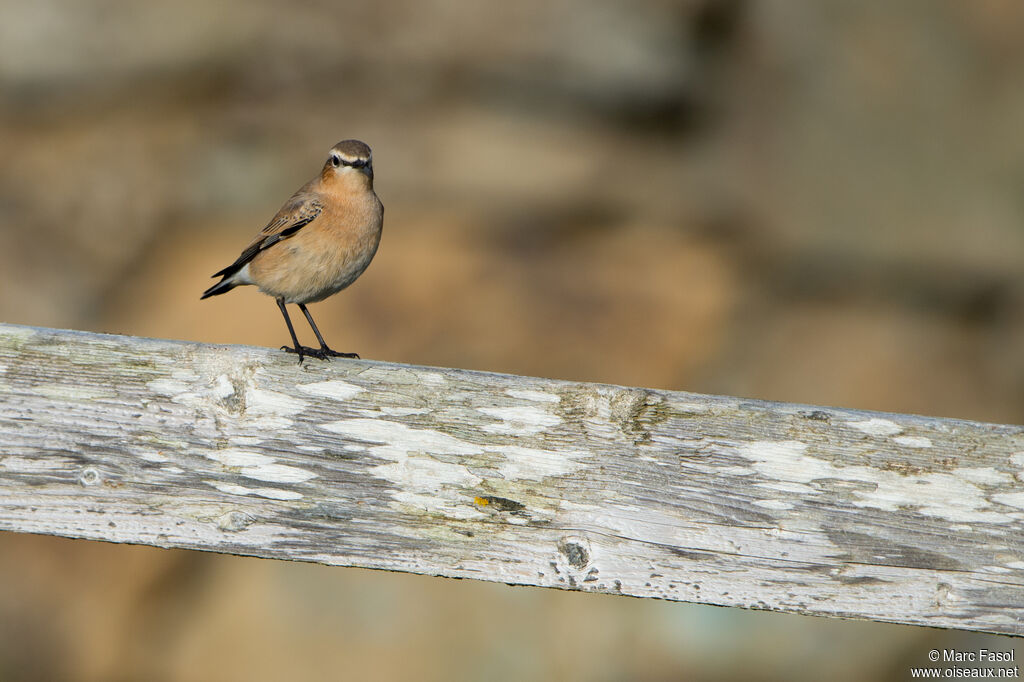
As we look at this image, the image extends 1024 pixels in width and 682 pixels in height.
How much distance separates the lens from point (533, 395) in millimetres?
2557

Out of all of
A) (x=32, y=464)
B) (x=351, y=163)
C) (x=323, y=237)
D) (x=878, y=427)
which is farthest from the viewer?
(x=351, y=163)

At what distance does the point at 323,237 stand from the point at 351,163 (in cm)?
41

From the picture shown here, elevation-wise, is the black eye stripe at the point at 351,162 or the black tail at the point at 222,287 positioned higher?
Result: the black eye stripe at the point at 351,162

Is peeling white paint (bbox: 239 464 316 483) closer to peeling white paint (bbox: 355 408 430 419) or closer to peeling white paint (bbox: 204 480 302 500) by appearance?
peeling white paint (bbox: 204 480 302 500)

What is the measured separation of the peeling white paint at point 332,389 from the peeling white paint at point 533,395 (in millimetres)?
399

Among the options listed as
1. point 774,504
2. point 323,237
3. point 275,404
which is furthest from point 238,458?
point 323,237

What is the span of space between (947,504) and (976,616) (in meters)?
0.29

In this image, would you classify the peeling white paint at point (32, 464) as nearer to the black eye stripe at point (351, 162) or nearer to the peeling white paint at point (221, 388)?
the peeling white paint at point (221, 388)

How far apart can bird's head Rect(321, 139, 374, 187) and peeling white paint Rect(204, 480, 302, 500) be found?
8.42 feet

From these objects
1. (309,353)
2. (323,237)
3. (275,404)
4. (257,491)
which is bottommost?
(257,491)

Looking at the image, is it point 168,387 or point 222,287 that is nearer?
point 168,387

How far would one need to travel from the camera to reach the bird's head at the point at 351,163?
15.5 ft

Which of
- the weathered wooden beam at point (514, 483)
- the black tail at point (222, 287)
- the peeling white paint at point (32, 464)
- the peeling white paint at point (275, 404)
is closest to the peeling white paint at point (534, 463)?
the weathered wooden beam at point (514, 483)

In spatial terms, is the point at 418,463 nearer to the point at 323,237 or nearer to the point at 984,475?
the point at 984,475
